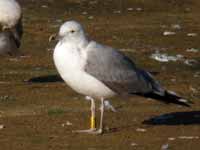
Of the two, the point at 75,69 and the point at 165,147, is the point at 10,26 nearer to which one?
the point at 75,69

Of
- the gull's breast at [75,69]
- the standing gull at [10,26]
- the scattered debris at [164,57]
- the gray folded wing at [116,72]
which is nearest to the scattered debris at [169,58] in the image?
the scattered debris at [164,57]

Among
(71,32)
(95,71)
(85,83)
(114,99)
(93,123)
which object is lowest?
(114,99)

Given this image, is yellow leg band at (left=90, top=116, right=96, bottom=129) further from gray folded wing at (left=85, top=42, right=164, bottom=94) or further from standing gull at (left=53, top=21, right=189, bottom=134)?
gray folded wing at (left=85, top=42, right=164, bottom=94)

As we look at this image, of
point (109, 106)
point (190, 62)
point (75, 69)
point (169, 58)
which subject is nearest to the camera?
point (75, 69)

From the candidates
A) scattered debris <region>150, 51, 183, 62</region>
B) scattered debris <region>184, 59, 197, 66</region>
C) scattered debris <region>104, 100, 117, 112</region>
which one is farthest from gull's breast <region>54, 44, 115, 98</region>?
scattered debris <region>150, 51, 183, 62</region>

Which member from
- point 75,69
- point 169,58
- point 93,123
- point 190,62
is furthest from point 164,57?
point 75,69

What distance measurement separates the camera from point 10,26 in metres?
14.8

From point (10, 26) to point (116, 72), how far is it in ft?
14.0

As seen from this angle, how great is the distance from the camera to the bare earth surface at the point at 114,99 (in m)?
10.5

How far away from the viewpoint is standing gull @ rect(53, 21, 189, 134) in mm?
10562

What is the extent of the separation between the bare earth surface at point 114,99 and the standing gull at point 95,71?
0.42 meters

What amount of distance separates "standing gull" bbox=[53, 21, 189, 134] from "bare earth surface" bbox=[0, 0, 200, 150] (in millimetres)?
418

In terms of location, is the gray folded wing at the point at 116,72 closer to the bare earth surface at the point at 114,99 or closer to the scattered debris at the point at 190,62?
the bare earth surface at the point at 114,99

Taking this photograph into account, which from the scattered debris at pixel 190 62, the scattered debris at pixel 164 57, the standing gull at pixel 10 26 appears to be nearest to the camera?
the standing gull at pixel 10 26
